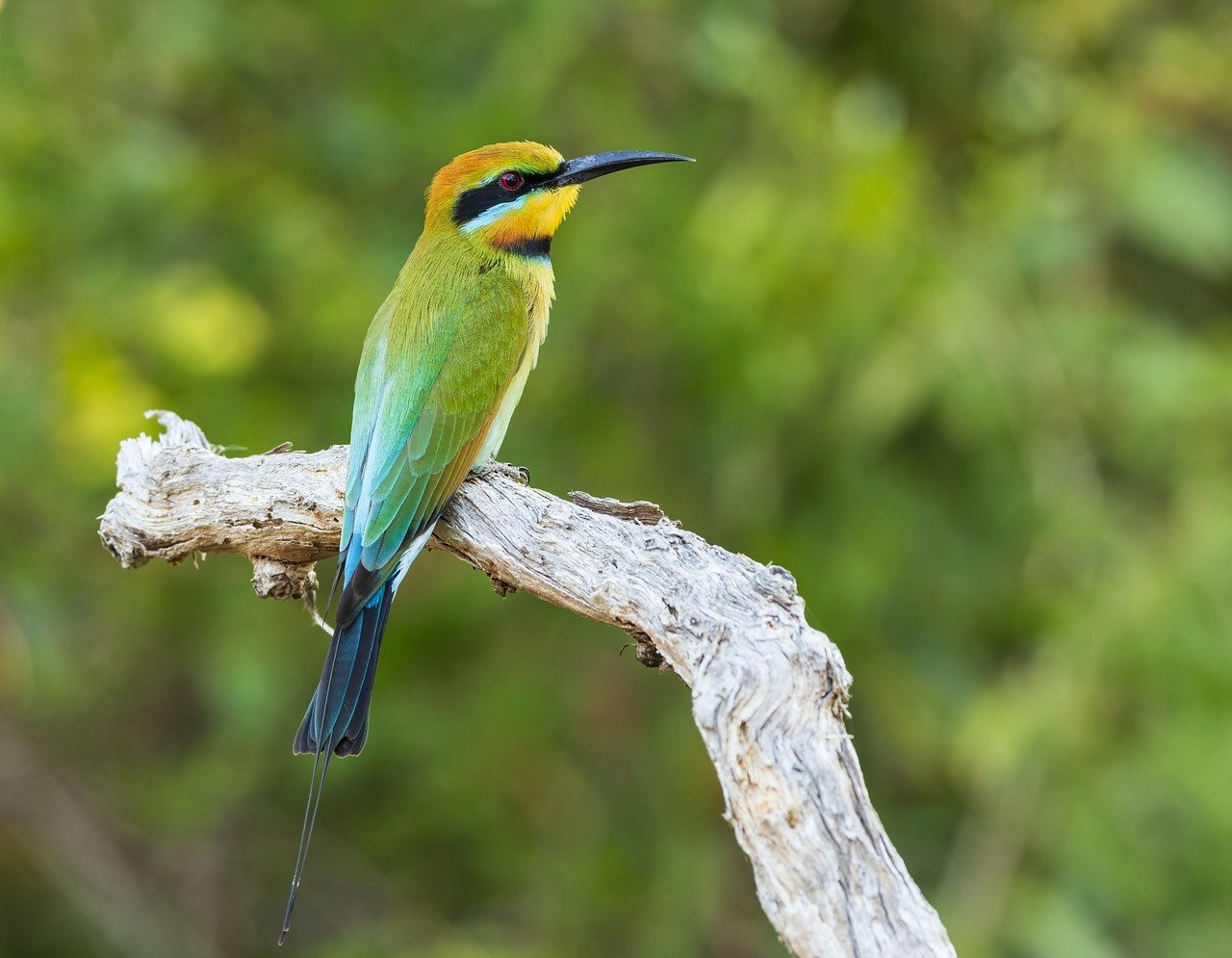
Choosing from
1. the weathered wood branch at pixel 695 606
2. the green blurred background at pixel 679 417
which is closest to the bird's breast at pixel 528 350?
the weathered wood branch at pixel 695 606

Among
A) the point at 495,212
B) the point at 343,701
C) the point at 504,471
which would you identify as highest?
the point at 495,212

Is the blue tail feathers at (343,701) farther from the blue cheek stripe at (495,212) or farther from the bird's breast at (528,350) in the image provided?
the blue cheek stripe at (495,212)

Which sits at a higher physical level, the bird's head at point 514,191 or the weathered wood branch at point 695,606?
the bird's head at point 514,191

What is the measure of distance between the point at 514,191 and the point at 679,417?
145 centimetres

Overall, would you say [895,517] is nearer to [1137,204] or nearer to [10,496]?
[1137,204]

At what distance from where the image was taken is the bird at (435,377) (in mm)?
2703

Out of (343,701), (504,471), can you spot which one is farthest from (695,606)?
(504,471)

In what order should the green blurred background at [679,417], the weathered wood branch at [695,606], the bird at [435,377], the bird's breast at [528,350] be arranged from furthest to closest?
the green blurred background at [679,417], the bird's breast at [528,350], the bird at [435,377], the weathered wood branch at [695,606]

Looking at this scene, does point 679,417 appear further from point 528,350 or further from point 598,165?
point 528,350

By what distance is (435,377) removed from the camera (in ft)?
10.2

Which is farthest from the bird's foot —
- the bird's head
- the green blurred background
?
the green blurred background

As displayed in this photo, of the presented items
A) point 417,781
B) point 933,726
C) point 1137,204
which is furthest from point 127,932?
point 1137,204

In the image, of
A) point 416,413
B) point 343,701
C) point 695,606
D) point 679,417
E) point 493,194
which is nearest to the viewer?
point 695,606

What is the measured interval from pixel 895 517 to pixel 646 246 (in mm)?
1114
